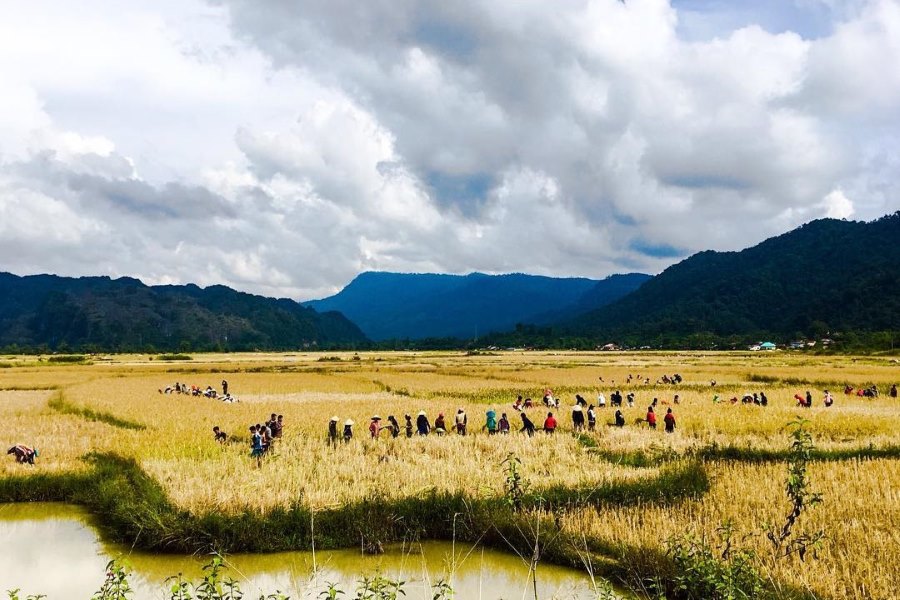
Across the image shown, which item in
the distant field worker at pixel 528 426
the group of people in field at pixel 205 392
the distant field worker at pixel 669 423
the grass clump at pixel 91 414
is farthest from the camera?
the group of people in field at pixel 205 392

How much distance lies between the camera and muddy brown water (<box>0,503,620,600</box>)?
366 inches

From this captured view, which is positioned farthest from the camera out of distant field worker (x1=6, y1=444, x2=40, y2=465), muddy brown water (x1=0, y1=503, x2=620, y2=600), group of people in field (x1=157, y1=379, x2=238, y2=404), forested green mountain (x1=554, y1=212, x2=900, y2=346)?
forested green mountain (x1=554, y1=212, x2=900, y2=346)

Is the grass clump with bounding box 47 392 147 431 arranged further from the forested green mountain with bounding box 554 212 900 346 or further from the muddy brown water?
the forested green mountain with bounding box 554 212 900 346

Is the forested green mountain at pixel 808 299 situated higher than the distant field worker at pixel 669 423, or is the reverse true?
the forested green mountain at pixel 808 299

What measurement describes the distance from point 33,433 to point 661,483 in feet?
72.3

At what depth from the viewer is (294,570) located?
1011cm

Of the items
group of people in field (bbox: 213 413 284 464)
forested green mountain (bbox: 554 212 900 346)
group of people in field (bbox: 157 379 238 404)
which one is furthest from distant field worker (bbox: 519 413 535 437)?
forested green mountain (bbox: 554 212 900 346)

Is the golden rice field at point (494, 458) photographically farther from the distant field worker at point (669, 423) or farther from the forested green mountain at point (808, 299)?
the forested green mountain at point (808, 299)

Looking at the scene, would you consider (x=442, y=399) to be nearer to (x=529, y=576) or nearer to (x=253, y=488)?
A: (x=253, y=488)

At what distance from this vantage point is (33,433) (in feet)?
69.3

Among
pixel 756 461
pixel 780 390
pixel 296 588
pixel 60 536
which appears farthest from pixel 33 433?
pixel 780 390

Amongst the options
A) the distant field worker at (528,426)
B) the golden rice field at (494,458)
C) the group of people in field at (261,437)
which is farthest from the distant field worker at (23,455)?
the distant field worker at (528,426)

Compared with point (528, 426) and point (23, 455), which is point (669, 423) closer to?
point (528, 426)

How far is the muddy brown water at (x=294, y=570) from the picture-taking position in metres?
9.30
